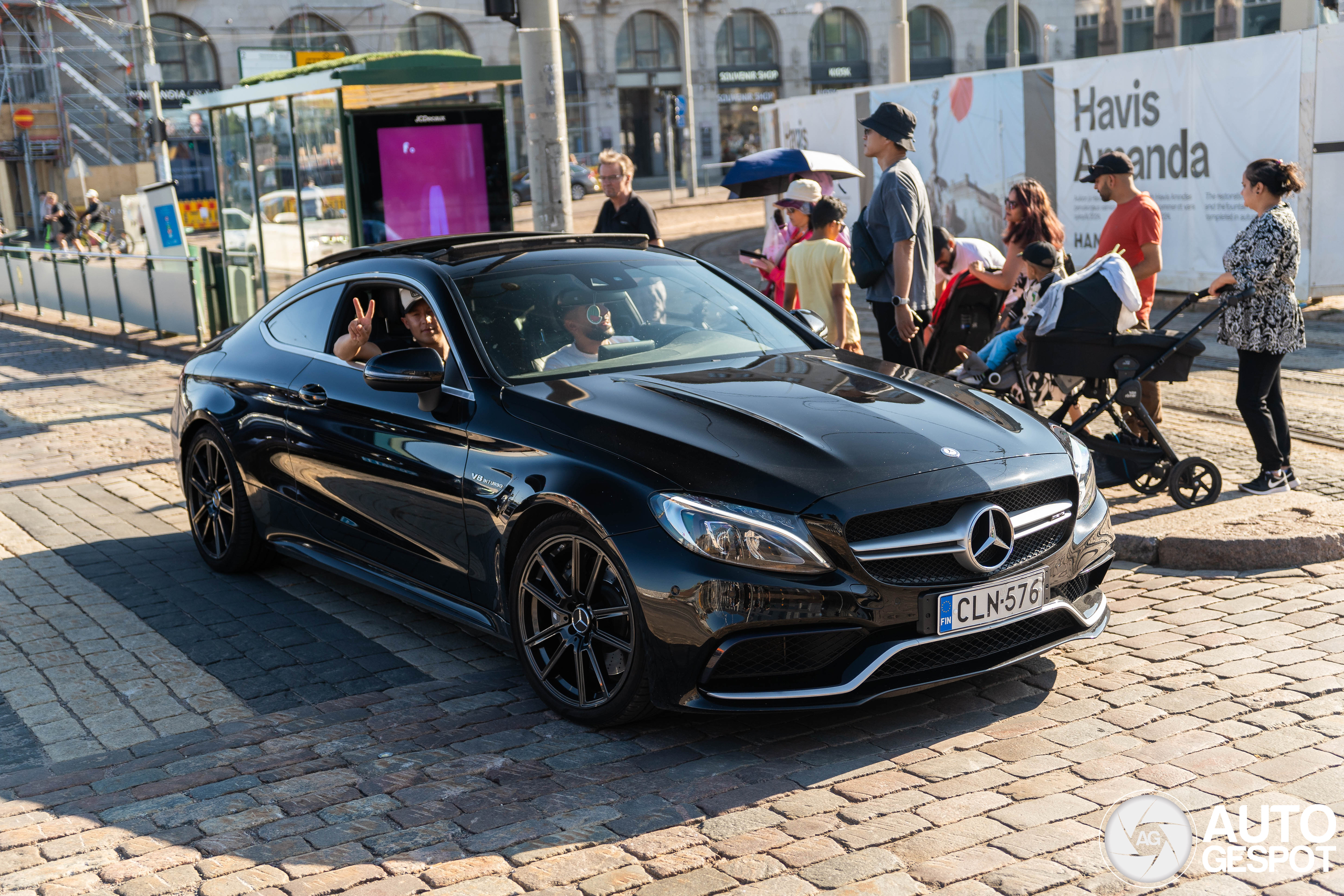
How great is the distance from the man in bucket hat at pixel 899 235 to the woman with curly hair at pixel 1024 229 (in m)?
0.47

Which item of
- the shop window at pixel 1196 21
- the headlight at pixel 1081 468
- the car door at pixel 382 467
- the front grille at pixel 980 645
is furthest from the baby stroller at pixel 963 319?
the shop window at pixel 1196 21

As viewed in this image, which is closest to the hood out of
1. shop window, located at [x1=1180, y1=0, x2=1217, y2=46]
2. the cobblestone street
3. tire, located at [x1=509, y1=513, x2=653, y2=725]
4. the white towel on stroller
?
tire, located at [x1=509, y1=513, x2=653, y2=725]

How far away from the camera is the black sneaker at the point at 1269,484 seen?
6.92 metres

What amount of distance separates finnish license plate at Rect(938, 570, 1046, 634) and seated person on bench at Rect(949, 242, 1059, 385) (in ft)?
10.5

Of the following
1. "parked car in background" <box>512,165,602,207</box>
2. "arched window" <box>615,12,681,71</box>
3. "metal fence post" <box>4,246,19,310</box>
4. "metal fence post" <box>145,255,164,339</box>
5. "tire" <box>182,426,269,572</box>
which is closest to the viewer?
"tire" <box>182,426,269,572</box>

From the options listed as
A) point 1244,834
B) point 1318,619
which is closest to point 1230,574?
point 1318,619

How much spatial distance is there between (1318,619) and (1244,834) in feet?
6.60

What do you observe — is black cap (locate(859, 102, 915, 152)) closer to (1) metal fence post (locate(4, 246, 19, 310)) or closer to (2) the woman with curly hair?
(2) the woman with curly hair

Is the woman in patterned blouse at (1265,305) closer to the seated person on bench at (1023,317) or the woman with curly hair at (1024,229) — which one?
the seated person on bench at (1023,317)

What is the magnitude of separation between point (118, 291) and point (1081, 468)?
53.4ft

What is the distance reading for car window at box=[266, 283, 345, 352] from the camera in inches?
238

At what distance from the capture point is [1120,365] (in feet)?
22.3

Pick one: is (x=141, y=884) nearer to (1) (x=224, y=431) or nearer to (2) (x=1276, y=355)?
(1) (x=224, y=431)

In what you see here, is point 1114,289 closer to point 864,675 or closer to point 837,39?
point 864,675
